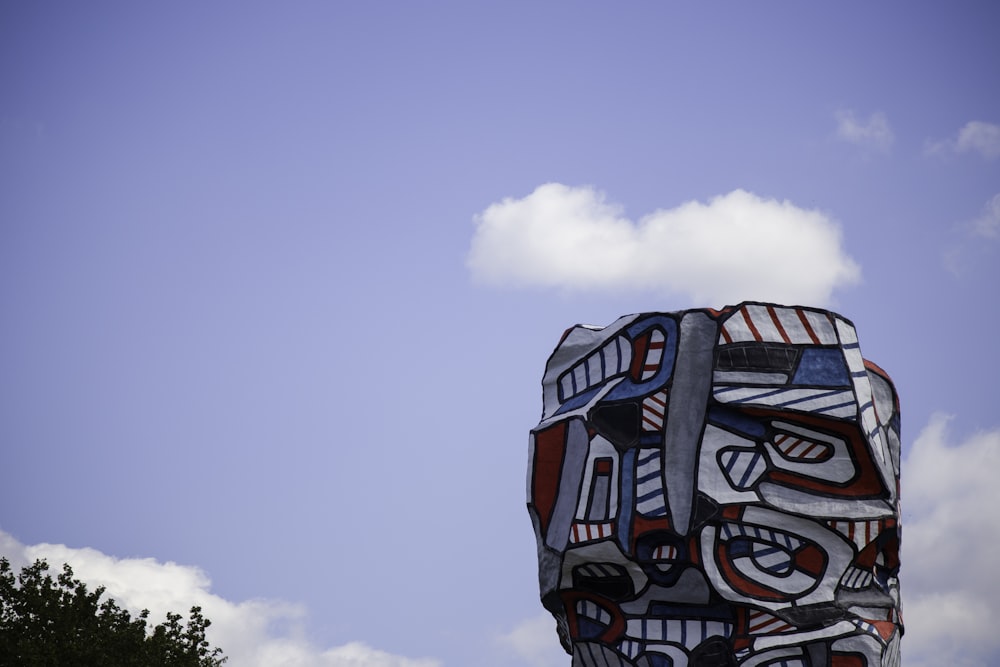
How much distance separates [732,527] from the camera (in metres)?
17.3

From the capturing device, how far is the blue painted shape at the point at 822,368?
17.5m

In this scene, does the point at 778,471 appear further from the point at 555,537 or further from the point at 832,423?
the point at 555,537

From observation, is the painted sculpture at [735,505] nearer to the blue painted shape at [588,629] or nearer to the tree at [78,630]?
the blue painted shape at [588,629]

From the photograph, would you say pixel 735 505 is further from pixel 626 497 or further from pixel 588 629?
pixel 588 629

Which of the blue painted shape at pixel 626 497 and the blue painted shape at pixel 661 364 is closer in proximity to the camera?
the blue painted shape at pixel 626 497

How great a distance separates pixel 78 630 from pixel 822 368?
52.8 feet

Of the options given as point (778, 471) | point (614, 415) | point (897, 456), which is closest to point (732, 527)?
point (778, 471)

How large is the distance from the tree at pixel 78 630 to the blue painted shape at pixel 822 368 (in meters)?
14.7

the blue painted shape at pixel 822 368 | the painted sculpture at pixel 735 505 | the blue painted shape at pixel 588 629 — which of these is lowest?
the blue painted shape at pixel 588 629

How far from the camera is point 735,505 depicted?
17344 millimetres

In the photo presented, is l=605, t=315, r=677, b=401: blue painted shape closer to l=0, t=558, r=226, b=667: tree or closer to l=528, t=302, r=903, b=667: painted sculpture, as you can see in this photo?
l=528, t=302, r=903, b=667: painted sculpture

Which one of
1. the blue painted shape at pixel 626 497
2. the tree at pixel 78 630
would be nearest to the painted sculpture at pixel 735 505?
the blue painted shape at pixel 626 497

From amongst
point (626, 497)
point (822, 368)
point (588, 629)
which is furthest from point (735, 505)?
point (588, 629)

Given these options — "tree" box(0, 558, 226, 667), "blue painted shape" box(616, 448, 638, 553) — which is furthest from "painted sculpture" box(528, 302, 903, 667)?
"tree" box(0, 558, 226, 667)
